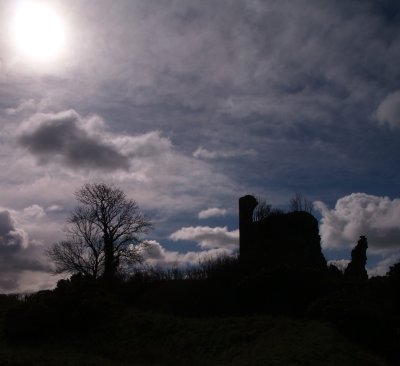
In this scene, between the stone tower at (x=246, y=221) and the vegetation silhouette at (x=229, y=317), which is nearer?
the vegetation silhouette at (x=229, y=317)

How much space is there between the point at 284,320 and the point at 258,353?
2.55 metres

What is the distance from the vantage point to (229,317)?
17.6 meters

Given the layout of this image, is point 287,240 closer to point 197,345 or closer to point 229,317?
point 229,317

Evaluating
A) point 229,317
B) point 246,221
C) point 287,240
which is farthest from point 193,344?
point 246,221

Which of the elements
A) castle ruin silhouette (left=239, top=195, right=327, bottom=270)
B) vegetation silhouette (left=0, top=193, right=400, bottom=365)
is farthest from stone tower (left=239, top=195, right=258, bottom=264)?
vegetation silhouette (left=0, top=193, right=400, bottom=365)

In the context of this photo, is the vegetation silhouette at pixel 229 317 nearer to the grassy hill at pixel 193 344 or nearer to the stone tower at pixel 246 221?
the grassy hill at pixel 193 344

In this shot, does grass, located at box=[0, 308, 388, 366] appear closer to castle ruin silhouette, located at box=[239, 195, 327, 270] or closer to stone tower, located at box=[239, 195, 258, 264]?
castle ruin silhouette, located at box=[239, 195, 327, 270]

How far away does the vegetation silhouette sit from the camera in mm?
14312

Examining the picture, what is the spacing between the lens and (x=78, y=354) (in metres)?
16.7

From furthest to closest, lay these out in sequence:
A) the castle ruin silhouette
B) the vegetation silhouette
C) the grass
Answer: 1. the castle ruin silhouette
2. the vegetation silhouette
3. the grass

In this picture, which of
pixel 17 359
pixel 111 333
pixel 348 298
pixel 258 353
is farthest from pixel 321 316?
pixel 17 359

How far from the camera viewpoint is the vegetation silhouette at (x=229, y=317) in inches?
563

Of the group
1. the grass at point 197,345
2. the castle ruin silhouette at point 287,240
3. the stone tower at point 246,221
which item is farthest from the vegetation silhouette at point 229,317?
the stone tower at point 246,221

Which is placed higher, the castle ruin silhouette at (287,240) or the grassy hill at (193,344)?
the castle ruin silhouette at (287,240)
